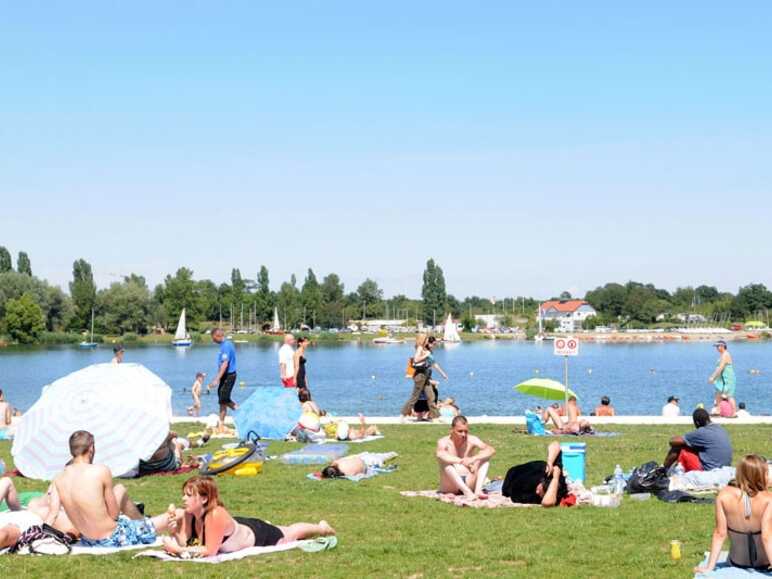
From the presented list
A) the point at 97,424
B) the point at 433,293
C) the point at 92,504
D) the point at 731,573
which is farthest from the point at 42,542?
the point at 433,293

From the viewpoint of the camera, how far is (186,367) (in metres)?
87.6

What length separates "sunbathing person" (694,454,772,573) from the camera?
25.9ft

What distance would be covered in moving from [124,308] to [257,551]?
435ft

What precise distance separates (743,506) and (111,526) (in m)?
5.54

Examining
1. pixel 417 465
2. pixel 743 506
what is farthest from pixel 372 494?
pixel 743 506

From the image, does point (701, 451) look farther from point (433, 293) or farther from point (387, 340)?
point (433, 293)

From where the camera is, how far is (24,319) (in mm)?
114625

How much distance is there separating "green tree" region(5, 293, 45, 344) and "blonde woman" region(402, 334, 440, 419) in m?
99.6

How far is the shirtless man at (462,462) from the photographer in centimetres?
1216

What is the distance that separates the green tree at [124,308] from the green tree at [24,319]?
17260 millimetres

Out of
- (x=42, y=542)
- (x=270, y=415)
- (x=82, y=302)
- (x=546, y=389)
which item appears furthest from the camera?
(x=82, y=302)

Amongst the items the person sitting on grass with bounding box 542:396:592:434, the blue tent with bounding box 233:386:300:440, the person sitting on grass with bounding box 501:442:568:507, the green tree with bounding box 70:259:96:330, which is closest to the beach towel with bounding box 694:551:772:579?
the person sitting on grass with bounding box 501:442:568:507

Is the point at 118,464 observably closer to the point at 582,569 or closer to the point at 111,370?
the point at 111,370

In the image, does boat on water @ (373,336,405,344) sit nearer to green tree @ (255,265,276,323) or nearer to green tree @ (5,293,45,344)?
green tree @ (255,265,276,323)
